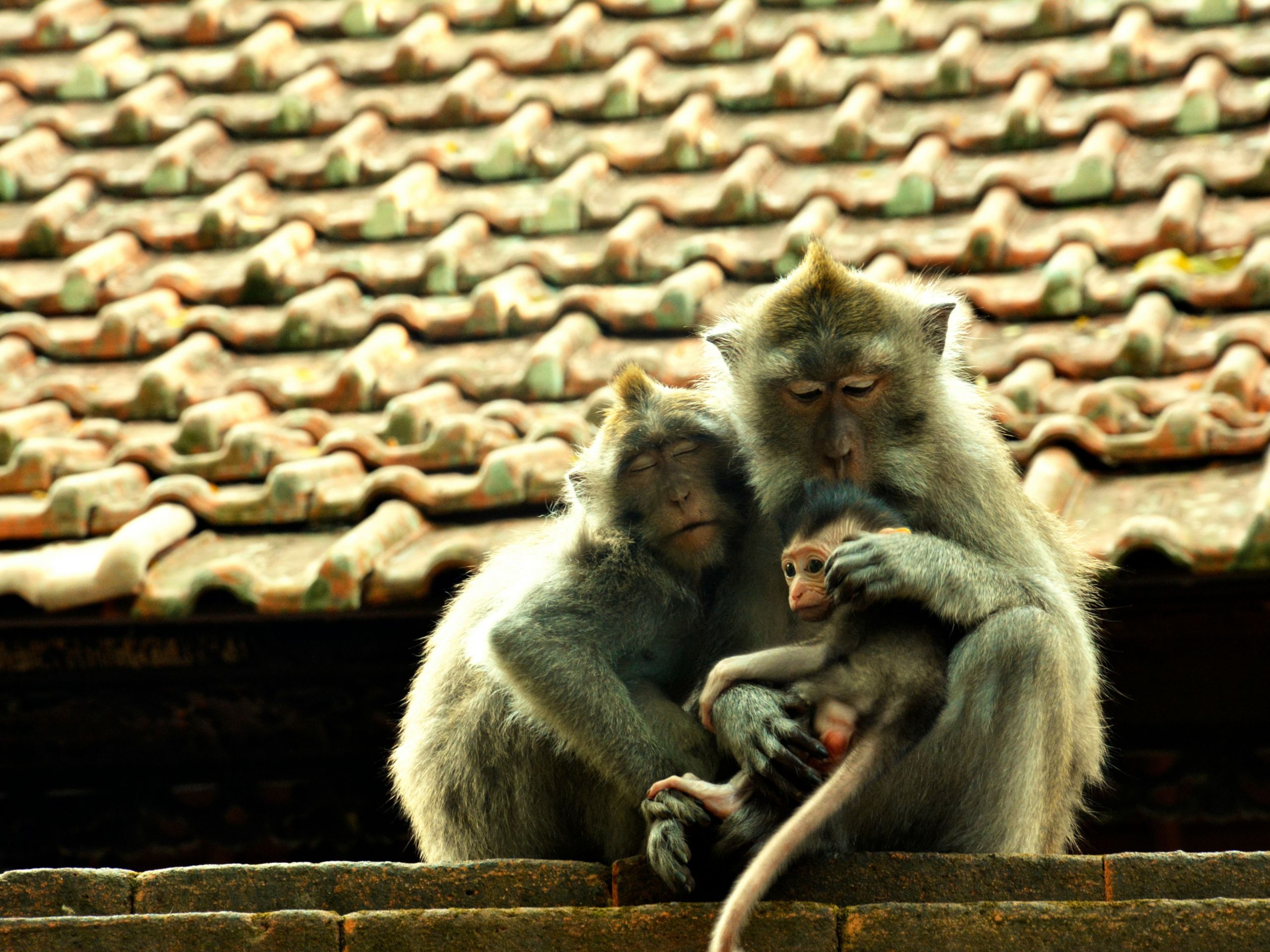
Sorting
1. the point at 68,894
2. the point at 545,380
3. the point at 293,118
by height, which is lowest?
the point at 68,894

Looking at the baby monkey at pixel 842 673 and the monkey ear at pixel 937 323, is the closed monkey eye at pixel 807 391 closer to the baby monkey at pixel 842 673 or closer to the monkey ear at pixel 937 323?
the baby monkey at pixel 842 673

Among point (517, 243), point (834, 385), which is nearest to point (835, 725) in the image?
point (834, 385)

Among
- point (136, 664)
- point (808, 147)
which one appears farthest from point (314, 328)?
point (808, 147)

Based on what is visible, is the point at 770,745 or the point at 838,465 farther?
the point at 838,465

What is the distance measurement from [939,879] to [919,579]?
0.52m

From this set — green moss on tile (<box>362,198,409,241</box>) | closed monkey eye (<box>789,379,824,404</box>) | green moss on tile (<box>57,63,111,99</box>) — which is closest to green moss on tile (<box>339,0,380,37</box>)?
green moss on tile (<box>57,63,111,99</box>)

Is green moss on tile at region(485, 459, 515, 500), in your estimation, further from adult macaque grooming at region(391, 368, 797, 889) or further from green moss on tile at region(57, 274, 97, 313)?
green moss on tile at region(57, 274, 97, 313)

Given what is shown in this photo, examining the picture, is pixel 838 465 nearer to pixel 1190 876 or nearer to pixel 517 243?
pixel 1190 876

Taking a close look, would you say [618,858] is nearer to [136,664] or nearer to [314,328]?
[136,664]

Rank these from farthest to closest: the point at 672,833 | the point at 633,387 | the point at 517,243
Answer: the point at 517,243, the point at 633,387, the point at 672,833

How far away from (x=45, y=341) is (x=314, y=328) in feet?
3.49

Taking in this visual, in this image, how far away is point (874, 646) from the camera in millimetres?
2906

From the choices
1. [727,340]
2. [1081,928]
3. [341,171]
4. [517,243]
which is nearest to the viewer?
[1081,928]

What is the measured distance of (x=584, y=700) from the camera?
10.1ft
